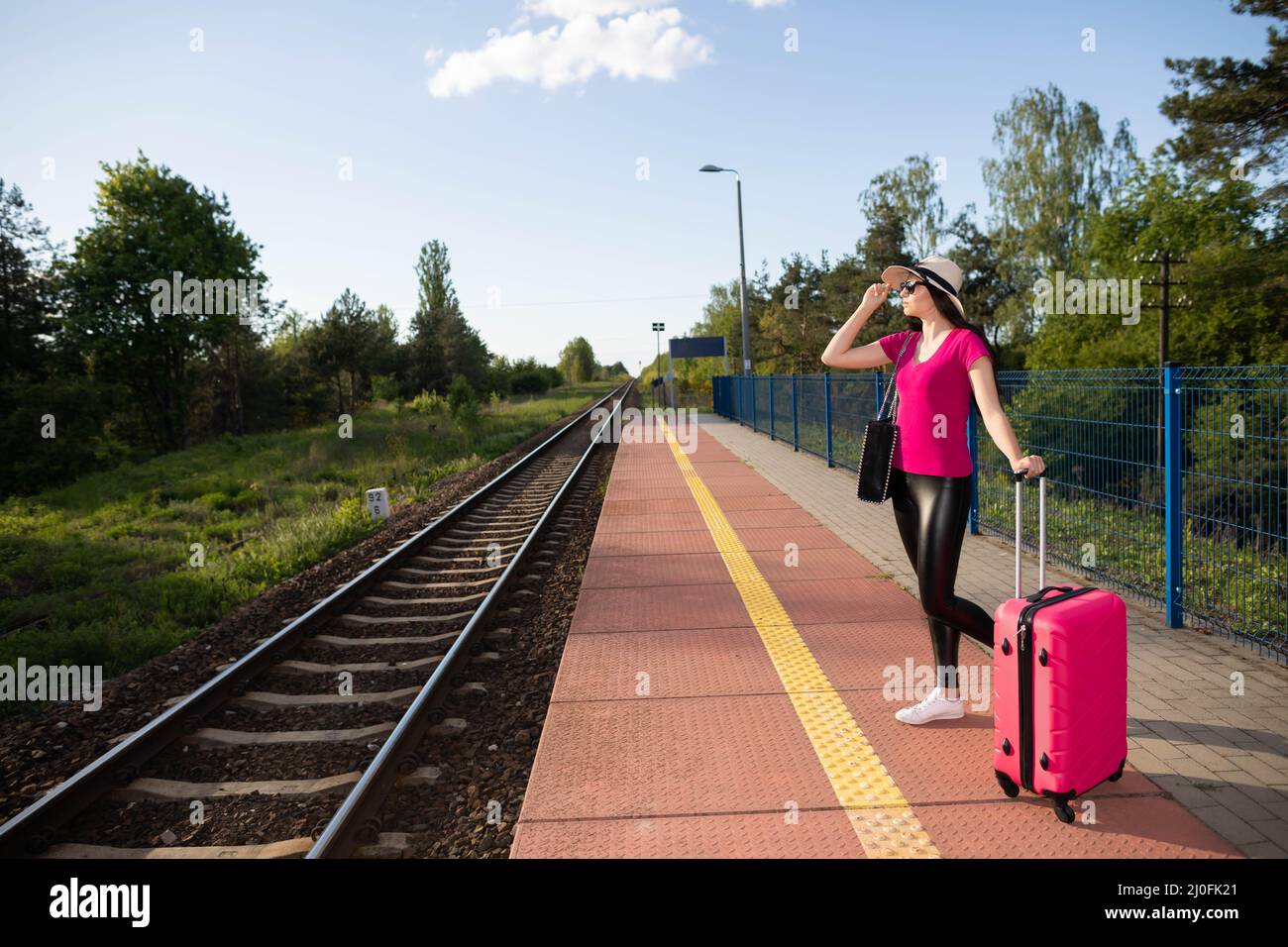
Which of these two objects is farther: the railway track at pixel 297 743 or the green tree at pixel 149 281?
the green tree at pixel 149 281

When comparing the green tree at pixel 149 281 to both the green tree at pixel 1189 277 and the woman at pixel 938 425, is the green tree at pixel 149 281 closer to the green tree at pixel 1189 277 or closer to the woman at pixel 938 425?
the green tree at pixel 1189 277

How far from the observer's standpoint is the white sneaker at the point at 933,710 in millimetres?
4160

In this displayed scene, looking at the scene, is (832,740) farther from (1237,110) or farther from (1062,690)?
(1237,110)

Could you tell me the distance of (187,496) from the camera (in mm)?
17359

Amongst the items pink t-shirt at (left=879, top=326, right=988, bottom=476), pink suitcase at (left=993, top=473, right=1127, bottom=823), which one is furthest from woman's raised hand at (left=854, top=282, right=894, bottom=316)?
pink suitcase at (left=993, top=473, right=1127, bottom=823)

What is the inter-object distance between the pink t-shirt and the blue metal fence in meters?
1.93

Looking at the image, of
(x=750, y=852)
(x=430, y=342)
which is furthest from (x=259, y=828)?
(x=430, y=342)

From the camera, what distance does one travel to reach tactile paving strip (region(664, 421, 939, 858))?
3156 mm

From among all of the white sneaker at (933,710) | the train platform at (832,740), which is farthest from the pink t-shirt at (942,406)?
the train platform at (832,740)

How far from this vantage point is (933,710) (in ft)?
13.7

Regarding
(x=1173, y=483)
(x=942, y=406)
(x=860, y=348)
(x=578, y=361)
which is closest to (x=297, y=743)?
(x=860, y=348)

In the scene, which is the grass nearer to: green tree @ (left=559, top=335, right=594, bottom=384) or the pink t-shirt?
the pink t-shirt

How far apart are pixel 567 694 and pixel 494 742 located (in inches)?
21.3

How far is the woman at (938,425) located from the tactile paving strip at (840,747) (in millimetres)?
726
